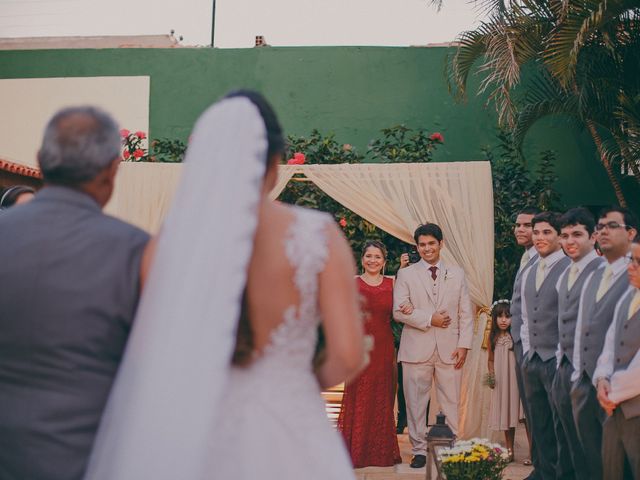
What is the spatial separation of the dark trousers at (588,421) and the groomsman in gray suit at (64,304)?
12.0 ft

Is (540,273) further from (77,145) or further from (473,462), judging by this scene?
(77,145)

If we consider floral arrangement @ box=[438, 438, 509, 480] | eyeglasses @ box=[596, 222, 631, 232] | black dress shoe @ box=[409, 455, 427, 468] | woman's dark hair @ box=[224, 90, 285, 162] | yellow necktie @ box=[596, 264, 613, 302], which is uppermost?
eyeglasses @ box=[596, 222, 631, 232]

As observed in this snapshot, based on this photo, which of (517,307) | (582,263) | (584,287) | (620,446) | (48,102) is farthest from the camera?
(48,102)

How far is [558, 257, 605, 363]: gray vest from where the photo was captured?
5.89 metres

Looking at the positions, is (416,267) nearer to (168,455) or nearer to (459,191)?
(459,191)

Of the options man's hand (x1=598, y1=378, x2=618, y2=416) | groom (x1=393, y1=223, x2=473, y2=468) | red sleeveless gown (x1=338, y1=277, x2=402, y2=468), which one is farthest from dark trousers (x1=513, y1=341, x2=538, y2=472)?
man's hand (x1=598, y1=378, x2=618, y2=416)

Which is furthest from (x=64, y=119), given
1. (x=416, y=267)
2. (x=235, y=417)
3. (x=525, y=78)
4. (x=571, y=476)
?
(x=525, y=78)

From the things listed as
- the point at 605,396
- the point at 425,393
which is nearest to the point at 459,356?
the point at 425,393

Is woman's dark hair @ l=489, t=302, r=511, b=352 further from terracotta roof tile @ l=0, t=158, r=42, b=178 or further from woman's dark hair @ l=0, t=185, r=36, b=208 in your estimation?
terracotta roof tile @ l=0, t=158, r=42, b=178

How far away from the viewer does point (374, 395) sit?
7.92 meters

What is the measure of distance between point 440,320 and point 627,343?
302 cm

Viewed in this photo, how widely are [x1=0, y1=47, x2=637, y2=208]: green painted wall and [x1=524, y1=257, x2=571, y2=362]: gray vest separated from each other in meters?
5.29

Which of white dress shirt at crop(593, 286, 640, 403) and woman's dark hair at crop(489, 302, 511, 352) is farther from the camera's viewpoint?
woman's dark hair at crop(489, 302, 511, 352)

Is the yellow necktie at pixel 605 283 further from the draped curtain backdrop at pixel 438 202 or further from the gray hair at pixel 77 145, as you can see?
the gray hair at pixel 77 145
